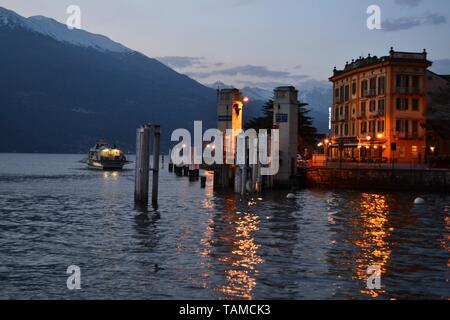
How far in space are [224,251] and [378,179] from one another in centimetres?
4089

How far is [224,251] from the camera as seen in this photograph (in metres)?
23.0

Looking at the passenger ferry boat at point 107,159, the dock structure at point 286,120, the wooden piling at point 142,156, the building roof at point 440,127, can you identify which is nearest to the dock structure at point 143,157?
the wooden piling at point 142,156

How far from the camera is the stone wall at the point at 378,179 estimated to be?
5925cm

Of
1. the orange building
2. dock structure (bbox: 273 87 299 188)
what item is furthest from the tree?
dock structure (bbox: 273 87 299 188)

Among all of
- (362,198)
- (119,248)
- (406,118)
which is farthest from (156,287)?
(406,118)

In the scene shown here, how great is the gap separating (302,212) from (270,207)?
3469 mm

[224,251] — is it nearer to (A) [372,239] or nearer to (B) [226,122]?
(A) [372,239]

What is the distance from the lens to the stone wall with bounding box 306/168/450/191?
59250 mm

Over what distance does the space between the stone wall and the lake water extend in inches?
684

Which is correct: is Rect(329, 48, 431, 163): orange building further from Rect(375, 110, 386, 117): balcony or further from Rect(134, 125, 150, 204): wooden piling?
Rect(134, 125, 150, 204): wooden piling

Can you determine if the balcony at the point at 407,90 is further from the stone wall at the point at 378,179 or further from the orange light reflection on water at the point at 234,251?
the orange light reflection on water at the point at 234,251
